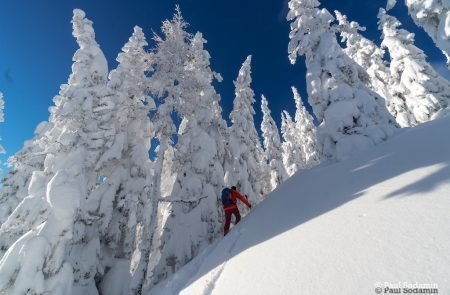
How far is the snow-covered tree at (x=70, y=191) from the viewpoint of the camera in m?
10.0

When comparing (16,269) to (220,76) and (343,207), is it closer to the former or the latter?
(343,207)


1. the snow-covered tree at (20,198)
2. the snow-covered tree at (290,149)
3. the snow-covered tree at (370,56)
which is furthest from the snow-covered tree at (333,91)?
the snow-covered tree at (290,149)

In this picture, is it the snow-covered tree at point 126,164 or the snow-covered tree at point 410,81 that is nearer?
the snow-covered tree at point 126,164

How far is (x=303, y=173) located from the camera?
512 inches

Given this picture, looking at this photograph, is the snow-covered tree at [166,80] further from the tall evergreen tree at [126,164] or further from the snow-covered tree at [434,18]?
the snow-covered tree at [434,18]

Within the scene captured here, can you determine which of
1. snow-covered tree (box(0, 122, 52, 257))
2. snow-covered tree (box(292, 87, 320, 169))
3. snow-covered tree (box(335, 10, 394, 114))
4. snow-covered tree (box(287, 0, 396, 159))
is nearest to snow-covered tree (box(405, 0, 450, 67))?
snow-covered tree (box(287, 0, 396, 159))

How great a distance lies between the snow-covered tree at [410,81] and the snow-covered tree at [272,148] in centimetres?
1332

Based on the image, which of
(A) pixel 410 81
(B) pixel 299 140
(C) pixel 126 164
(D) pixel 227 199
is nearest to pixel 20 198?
(C) pixel 126 164

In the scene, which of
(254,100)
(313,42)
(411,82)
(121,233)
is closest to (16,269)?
(121,233)

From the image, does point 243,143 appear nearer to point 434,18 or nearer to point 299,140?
point 434,18

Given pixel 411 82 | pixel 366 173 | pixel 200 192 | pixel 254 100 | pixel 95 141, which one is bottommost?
pixel 366 173

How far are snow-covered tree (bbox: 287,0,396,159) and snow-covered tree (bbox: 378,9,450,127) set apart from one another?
11.2 m

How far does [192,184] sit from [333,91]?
9.66 metres

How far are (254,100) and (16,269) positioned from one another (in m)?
22.4
